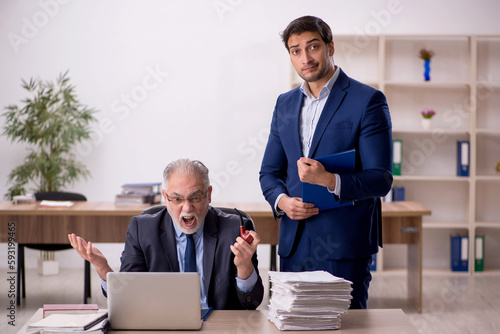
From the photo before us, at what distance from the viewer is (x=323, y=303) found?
1876 mm

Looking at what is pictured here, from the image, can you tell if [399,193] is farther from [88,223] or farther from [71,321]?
[71,321]

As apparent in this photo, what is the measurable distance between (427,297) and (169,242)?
3328mm

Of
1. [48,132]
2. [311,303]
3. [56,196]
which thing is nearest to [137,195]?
[56,196]

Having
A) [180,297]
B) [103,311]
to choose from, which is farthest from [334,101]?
[103,311]

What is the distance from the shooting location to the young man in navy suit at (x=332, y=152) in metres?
2.34

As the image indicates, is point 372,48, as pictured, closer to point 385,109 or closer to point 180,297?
point 385,109

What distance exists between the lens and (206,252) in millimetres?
2330

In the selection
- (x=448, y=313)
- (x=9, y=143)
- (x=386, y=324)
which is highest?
(x=9, y=143)

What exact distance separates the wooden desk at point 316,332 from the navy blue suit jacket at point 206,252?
225 millimetres

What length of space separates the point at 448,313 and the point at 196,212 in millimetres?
2918

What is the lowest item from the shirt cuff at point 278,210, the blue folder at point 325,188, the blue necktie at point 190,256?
the blue necktie at point 190,256

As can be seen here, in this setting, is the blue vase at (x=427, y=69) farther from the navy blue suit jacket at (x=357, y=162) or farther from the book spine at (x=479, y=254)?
the navy blue suit jacket at (x=357, y=162)

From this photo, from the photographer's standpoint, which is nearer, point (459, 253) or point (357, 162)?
point (357, 162)

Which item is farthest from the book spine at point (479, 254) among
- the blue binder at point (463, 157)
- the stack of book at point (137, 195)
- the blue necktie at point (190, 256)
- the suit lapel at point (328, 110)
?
the blue necktie at point (190, 256)
